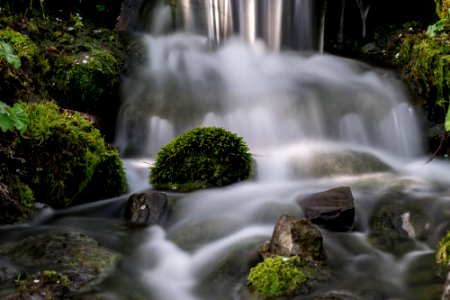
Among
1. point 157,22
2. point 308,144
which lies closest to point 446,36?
point 308,144

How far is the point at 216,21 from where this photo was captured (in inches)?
400

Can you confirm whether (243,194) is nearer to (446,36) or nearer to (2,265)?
(2,265)

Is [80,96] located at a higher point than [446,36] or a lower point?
lower

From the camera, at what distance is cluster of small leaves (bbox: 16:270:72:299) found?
317 centimetres

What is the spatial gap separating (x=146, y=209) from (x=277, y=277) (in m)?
1.92

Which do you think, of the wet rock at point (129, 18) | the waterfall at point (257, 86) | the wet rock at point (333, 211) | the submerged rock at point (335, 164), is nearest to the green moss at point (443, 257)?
the wet rock at point (333, 211)

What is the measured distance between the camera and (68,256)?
392 centimetres

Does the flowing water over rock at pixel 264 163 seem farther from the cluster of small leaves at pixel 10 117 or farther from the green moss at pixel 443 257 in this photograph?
the cluster of small leaves at pixel 10 117

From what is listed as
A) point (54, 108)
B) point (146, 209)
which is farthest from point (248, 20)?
point (146, 209)

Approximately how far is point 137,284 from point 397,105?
5.73m

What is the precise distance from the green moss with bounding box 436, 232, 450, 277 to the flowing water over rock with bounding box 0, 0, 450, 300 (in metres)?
0.10

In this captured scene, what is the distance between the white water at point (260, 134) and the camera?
421cm

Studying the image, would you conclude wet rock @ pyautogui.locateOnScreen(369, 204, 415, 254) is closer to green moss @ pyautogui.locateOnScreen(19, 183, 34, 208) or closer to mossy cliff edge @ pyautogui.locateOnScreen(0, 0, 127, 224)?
mossy cliff edge @ pyautogui.locateOnScreen(0, 0, 127, 224)

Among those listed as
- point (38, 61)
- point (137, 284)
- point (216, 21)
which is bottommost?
point (137, 284)
